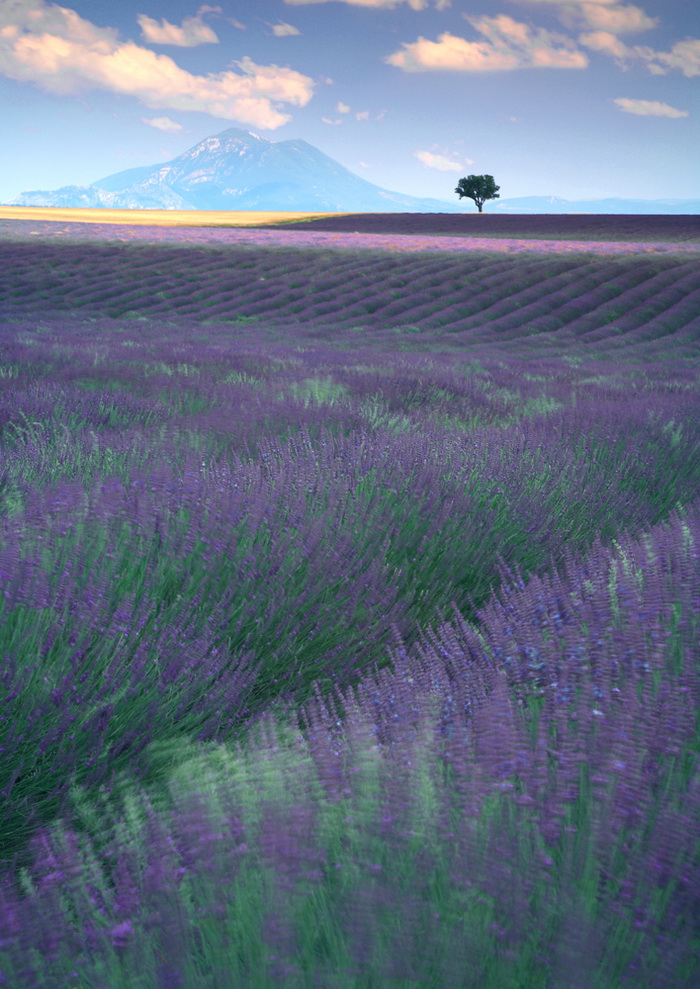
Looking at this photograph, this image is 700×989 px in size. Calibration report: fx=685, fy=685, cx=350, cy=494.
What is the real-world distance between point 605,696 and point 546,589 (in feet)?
2.58

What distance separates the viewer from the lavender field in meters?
0.70

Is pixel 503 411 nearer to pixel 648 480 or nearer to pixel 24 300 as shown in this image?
pixel 648 480

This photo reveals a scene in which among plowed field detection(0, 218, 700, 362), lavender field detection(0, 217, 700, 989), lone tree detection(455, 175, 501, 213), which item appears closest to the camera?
lavender field detection(0, 217, 700, 989)

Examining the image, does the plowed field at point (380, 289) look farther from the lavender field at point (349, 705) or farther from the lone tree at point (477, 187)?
the lone tree at point (477, 187)

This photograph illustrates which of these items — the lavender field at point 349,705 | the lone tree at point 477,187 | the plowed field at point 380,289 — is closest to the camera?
the lavender field at point 349,705

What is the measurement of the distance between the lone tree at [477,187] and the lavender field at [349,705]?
69182 mm

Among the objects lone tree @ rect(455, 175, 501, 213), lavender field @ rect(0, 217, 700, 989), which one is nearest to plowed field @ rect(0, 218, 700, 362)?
lavender field @ rect(0, 217, 700, 989)

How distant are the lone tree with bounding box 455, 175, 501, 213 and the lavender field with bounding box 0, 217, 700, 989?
69182 millimetres

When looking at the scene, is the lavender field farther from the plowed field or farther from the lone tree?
the lone tree

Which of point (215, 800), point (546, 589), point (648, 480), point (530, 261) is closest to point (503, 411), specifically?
point (648, 480)

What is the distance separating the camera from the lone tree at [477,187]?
66438mm

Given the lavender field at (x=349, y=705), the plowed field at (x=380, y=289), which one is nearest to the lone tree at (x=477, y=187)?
the plowed field at (x=380, y=289)

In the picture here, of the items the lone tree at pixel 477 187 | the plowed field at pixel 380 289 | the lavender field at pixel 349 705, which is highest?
the lone tree at pixel 477 187

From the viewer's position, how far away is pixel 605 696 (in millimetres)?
1201
